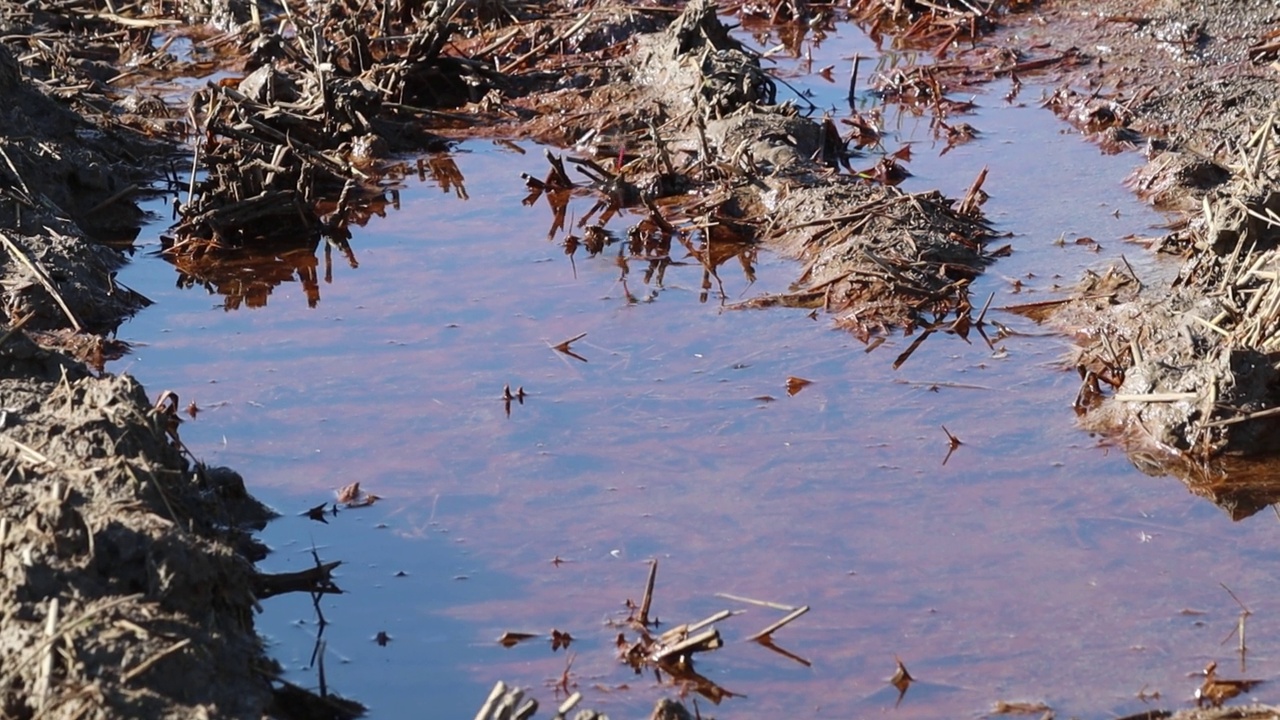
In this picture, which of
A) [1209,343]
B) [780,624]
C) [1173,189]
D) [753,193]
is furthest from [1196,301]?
[780,624]

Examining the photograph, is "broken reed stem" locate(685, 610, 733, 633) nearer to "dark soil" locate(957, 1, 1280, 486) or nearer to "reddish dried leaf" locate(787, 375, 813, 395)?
"reddish dried leaf" locate(787, 375, 813, 395)

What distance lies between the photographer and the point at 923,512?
4.97 metres

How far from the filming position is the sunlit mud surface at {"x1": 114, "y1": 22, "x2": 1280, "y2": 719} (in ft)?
13.8

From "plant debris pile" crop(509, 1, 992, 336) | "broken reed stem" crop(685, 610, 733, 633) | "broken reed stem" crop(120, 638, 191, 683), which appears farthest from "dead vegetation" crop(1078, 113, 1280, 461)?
"broken reed stem" crop(120, 638, 191, 683)

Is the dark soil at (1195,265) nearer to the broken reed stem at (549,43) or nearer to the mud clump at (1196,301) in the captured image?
the mud clump at (1196,301)

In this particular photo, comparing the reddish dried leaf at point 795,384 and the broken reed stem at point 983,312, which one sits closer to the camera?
the reddish dried leaf at point 795,384

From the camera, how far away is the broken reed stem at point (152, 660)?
3236mm

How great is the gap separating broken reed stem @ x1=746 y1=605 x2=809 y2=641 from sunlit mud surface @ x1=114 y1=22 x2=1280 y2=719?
0.13 feet

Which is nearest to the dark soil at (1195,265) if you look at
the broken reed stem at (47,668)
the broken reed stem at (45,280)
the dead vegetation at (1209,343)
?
the dead vegetation at (1209,343)

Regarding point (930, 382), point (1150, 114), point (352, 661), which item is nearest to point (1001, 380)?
point (930, 382)

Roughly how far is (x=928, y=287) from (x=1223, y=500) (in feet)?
5.87

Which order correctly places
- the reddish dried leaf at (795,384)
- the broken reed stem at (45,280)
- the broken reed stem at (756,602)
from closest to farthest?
the broken reed stem at (756,602), the reddish dried leaf at (795,384), the broken reed stem at (45,280)

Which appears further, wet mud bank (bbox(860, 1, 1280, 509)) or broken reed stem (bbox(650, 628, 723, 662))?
wet mud bank (bbox(860, 1, 1280, 509))

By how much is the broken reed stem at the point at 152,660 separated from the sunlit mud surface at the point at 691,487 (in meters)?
0.83
